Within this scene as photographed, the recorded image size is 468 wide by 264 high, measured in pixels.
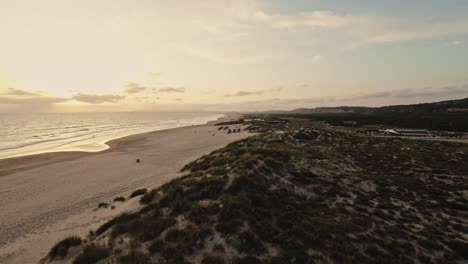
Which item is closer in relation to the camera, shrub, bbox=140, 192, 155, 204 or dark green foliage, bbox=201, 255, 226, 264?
dark green foliage, bbox=201, 255, 226, 264

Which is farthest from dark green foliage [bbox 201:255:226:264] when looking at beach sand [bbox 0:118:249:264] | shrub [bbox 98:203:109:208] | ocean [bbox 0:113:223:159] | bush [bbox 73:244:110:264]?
ocean [bbox 0:113:223:159]

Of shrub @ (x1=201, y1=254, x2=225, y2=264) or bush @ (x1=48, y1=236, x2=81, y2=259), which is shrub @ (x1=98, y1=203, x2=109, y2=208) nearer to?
bush @ (x1=48, y1=236, x2=81, y2=259)

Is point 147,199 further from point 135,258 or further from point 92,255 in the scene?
point 135,258

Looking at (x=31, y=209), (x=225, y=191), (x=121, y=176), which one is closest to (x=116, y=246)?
(x=225, y=191)

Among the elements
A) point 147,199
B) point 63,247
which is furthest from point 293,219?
point 63,247

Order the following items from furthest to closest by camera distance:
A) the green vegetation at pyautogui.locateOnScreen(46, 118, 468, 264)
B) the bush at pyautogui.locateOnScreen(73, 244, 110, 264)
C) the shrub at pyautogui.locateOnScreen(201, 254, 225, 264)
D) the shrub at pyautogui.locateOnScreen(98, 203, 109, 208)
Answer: the shrub at pyautogui.locateOnScreen(98, 203, 109, 208) < the green vegetation at pyautogui.locateOnScreen(46, 118, 468, 264) < the bush at pyautogui.locateOnScreen(73, 244, 110, 264) < the shrub at pyautogui.locateOnScreen(201, 254, 225, 264)

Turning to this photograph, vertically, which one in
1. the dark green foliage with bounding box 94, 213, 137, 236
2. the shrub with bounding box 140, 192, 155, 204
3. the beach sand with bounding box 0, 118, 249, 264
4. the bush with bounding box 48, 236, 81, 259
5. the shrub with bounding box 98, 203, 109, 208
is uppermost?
the shrub with bounding box 140, 192, 155, 204

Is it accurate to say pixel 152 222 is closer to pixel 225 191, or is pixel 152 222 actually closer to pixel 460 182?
pixel 225 191
